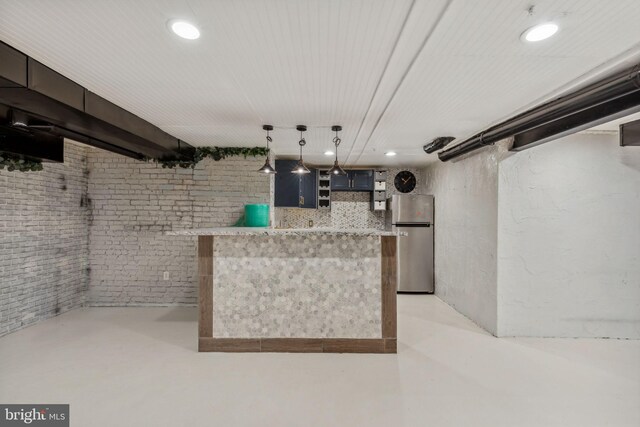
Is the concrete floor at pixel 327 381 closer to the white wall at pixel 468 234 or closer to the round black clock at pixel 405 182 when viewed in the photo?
the white wall at pixel 468 234

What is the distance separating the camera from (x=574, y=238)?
365cm

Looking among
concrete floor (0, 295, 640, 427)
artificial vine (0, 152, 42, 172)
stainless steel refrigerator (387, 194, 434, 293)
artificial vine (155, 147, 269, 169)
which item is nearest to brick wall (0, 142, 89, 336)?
artificial vine (0, 152, 42, 172)

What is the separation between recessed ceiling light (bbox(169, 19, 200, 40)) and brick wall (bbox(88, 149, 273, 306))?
10.8 feet

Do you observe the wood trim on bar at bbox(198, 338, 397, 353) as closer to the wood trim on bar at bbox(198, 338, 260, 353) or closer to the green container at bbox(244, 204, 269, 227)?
the wood trim on bar at bbox(198, 338, 260, 353)

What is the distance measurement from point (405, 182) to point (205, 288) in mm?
4757

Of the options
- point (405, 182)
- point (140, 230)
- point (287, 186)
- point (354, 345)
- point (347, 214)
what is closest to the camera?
point (354, 345)

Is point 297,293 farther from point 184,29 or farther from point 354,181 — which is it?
point 354,181

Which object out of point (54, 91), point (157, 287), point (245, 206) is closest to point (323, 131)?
point (245, 206)

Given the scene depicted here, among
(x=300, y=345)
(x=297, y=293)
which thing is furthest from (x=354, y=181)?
(x=300, y=345)

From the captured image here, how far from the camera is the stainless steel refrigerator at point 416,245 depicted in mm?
5832

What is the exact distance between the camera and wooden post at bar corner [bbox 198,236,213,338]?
3.26 metres

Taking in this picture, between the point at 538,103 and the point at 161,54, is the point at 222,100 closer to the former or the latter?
the point at 161,54

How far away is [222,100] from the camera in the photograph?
291cm
